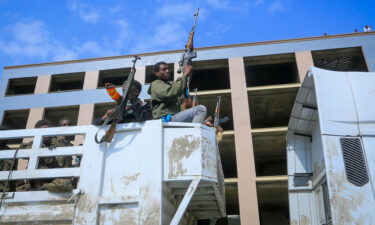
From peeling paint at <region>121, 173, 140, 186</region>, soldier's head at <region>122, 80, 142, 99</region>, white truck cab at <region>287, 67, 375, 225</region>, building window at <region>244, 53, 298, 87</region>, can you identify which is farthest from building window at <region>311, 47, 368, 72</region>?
peeling paint at <region>121, 173, 140, 186</region>

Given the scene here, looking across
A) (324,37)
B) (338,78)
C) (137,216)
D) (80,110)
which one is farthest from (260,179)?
(137,216)

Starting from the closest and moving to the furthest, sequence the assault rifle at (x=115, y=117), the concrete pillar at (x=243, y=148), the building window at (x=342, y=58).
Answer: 1. the assault rifle at (x=115, y=117)
2. the concrete pillar at (x=243, y=148)
3. the building window at (x=342, y=58)

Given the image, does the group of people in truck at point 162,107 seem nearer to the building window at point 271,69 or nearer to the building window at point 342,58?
the building window at point 271,69

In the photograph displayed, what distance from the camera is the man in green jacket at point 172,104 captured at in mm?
4188

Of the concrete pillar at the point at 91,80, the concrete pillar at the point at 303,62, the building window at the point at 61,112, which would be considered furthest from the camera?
the concrete pillar at the point at 91,80

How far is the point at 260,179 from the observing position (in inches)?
653

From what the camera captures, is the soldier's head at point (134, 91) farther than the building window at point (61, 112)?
No

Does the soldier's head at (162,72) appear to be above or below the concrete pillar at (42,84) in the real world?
below

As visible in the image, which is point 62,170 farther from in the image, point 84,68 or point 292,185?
point 84,68

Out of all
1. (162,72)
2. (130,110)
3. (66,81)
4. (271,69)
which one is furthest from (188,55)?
(66,81)

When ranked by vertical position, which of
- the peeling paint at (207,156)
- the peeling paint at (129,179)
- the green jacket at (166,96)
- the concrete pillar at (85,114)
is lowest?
the peeling paint at (129,179)

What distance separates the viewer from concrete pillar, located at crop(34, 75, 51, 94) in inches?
825

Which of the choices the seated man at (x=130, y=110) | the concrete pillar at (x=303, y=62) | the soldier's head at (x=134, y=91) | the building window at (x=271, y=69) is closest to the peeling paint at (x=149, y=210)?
the seated man at (x=130, y=110)

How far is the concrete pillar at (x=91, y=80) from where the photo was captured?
67.5ft
